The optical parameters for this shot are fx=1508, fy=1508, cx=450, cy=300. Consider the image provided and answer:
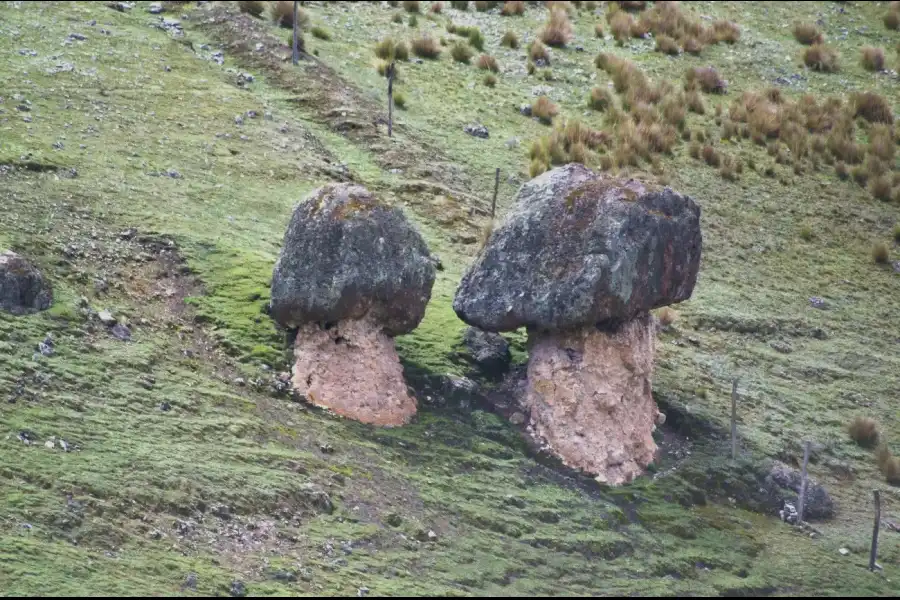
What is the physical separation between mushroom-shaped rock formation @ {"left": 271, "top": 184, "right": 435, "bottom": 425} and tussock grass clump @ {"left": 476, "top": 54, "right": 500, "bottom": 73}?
675 inches

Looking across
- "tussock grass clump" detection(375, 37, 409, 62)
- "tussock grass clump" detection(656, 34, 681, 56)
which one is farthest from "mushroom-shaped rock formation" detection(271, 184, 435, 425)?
"tussock grass clump" detection(656, 34, 681, 56)

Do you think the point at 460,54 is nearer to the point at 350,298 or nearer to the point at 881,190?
the point at 881,190

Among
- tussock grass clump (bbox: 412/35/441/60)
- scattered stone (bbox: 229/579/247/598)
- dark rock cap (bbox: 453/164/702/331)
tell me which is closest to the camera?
scattered stone (bbox: 229/579/247/598)

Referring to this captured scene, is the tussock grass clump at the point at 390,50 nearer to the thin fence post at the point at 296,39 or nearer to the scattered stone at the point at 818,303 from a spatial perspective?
the thin fence post at the point at 296,39

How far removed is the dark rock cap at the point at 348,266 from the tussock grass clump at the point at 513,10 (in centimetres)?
2284

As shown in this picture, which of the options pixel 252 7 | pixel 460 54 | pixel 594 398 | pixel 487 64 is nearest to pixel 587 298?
pixel 594 398

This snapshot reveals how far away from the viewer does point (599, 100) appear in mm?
40156

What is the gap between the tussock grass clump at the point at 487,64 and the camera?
4112cm

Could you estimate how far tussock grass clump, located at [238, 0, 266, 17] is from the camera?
41.6m

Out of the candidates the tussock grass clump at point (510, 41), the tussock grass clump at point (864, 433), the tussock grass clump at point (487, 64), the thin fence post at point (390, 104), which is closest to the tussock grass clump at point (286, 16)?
the tussock grass clump at point (487, 64)

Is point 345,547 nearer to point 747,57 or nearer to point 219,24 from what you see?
point 219,24

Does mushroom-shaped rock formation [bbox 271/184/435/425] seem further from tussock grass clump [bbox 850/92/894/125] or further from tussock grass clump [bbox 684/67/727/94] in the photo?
tussock grass clump [bbox 850/92/894/125]

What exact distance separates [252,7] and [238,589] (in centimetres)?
2684

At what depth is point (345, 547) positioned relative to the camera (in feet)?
64.3
